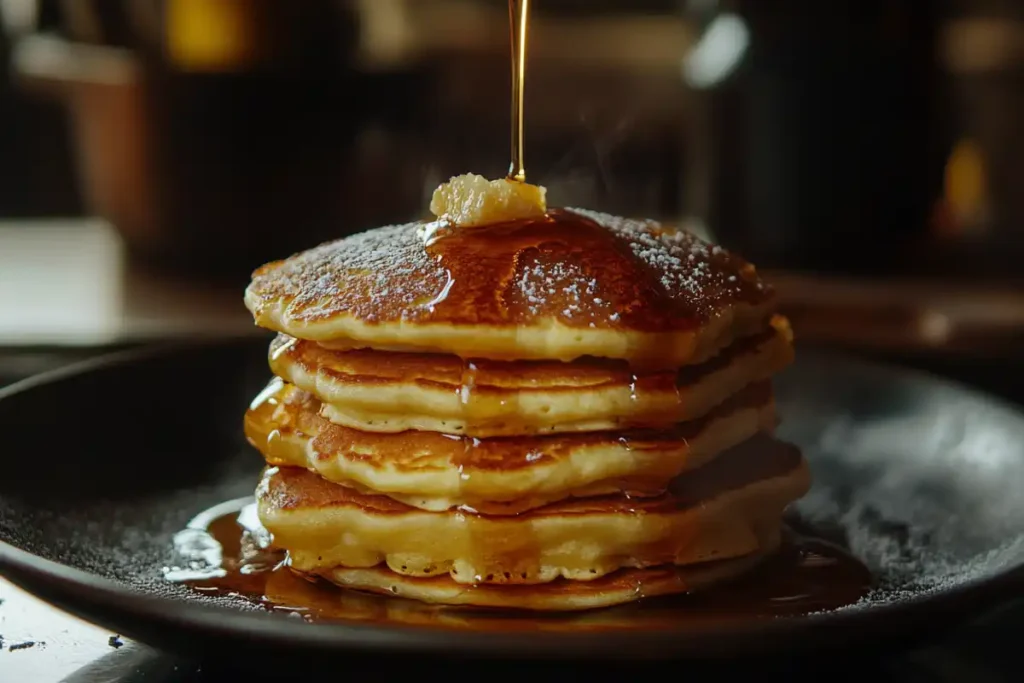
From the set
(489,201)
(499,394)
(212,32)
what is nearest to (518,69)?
(489,201)

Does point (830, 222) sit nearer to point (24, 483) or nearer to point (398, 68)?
point (398, 68)

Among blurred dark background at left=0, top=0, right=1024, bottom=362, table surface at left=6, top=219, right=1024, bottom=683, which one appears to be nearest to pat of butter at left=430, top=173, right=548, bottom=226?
table surface at left=6, top=219, right=1024, bottom=683

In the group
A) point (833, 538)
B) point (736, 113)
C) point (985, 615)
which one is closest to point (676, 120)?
point (736, 113)

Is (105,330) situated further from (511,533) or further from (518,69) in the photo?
(511,533)

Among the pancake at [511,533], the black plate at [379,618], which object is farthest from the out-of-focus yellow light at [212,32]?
the pancake at [511,533]

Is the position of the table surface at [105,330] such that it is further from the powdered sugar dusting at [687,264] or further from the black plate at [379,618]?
the powdered sugar dusting at [687,264]

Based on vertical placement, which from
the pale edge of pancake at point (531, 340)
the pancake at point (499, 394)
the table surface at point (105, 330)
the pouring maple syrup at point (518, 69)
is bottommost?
the table surface at point (105, 330)
